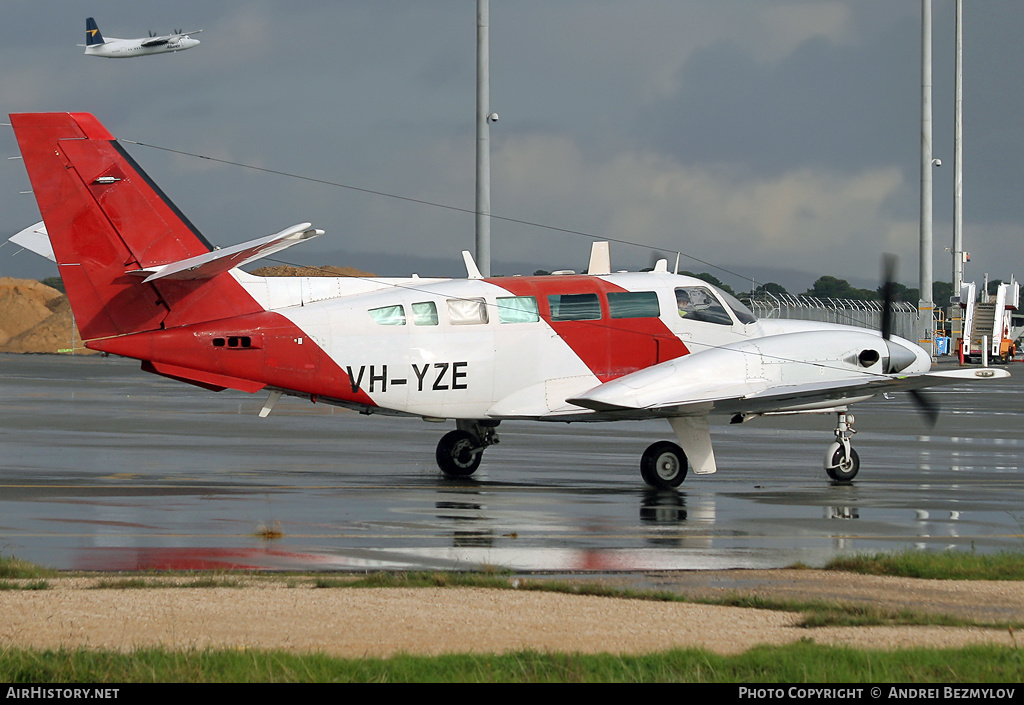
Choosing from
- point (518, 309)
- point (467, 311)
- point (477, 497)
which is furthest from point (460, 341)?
point (477, 497)

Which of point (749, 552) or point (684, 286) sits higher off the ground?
point (684, 286)

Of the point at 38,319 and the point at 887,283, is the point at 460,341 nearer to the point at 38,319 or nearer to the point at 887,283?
the point at 887,283

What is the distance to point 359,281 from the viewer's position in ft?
60.8

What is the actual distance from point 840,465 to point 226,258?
30.8 ft

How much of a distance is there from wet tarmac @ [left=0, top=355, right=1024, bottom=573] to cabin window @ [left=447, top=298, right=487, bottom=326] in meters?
2.38

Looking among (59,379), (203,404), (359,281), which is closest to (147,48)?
(59,379)

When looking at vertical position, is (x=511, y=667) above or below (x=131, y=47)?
below

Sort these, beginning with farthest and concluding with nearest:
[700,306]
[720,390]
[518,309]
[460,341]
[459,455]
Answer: [700,306] < [459,455] < [518,309] < [460,341] < [720,390]

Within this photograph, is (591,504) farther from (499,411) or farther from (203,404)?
(203,404)

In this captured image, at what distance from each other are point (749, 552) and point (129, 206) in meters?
9.72

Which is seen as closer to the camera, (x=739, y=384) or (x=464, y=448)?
(x=739, y=384)

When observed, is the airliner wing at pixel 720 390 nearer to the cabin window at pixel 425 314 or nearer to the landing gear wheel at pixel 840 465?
the landing gear wheel at pixel 840 465

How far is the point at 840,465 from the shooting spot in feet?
61.1

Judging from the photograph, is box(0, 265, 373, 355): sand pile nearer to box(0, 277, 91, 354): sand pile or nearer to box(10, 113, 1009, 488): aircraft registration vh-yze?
box(0, 277, 91, 354): sand pile
